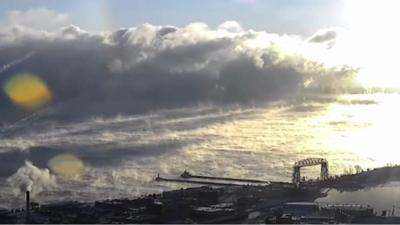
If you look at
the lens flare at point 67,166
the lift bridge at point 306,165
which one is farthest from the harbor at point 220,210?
the lens flare at point 67,166

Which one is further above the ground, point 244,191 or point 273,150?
point 273,150

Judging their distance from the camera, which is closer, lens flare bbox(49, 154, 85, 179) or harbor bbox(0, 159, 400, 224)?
harbor bbox(0, 159, 400, 224)

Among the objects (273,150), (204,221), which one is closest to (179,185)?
(273,150)

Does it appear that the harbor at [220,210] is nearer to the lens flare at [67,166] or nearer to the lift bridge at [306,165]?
the lift bridge at [306,165]

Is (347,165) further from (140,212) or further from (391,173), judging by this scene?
(140,212)

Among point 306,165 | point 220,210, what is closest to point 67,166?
point 306,165

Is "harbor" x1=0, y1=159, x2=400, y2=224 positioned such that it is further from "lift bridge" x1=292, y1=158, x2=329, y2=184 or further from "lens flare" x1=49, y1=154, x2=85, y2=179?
"lens flare" x1=49, y1=154, x2=85, y2=179

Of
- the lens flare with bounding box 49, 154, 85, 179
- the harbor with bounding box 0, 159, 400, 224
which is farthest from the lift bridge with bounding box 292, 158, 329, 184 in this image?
the lens flare with bounding box 49, 154, 85, 179

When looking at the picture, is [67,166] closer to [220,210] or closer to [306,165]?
[306,165]
